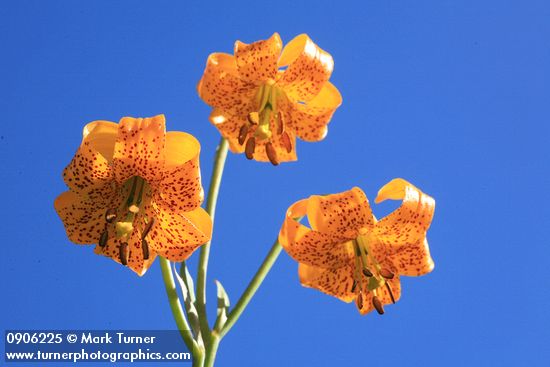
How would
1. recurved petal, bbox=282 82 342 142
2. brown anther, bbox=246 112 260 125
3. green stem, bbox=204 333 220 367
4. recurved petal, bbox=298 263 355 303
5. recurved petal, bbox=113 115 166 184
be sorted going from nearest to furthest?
recurved petal, bbox=113 115 166 184 < green stem, bbox=204 333 220 367 < recurved petal, bbox=298 263 355 303 < brown anther, bbox=246 112 260 125 < recurved petal, bbox=282 82 342 142

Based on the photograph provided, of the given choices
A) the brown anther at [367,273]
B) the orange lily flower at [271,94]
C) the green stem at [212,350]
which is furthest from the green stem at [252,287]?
the orange lily flower at [271,94]

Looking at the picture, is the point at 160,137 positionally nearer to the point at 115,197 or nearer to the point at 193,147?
the point at 193,147

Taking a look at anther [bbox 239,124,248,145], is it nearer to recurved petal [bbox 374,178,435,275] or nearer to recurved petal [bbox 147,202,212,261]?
recurved petal [bbox 147,202,212,261]

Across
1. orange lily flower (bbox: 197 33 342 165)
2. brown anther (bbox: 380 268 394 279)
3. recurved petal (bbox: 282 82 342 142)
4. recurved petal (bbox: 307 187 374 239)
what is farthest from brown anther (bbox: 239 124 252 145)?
brown anther (bbox: 380 268 394 279)

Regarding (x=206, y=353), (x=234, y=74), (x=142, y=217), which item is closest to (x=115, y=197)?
(x=142, y=217)

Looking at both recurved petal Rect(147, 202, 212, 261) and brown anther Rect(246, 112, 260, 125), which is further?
brown anther Rect(246, 112, 260, 125)

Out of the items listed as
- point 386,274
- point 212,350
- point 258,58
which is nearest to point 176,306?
point 212,350

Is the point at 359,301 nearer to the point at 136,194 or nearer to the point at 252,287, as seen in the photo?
the point at 252,287
